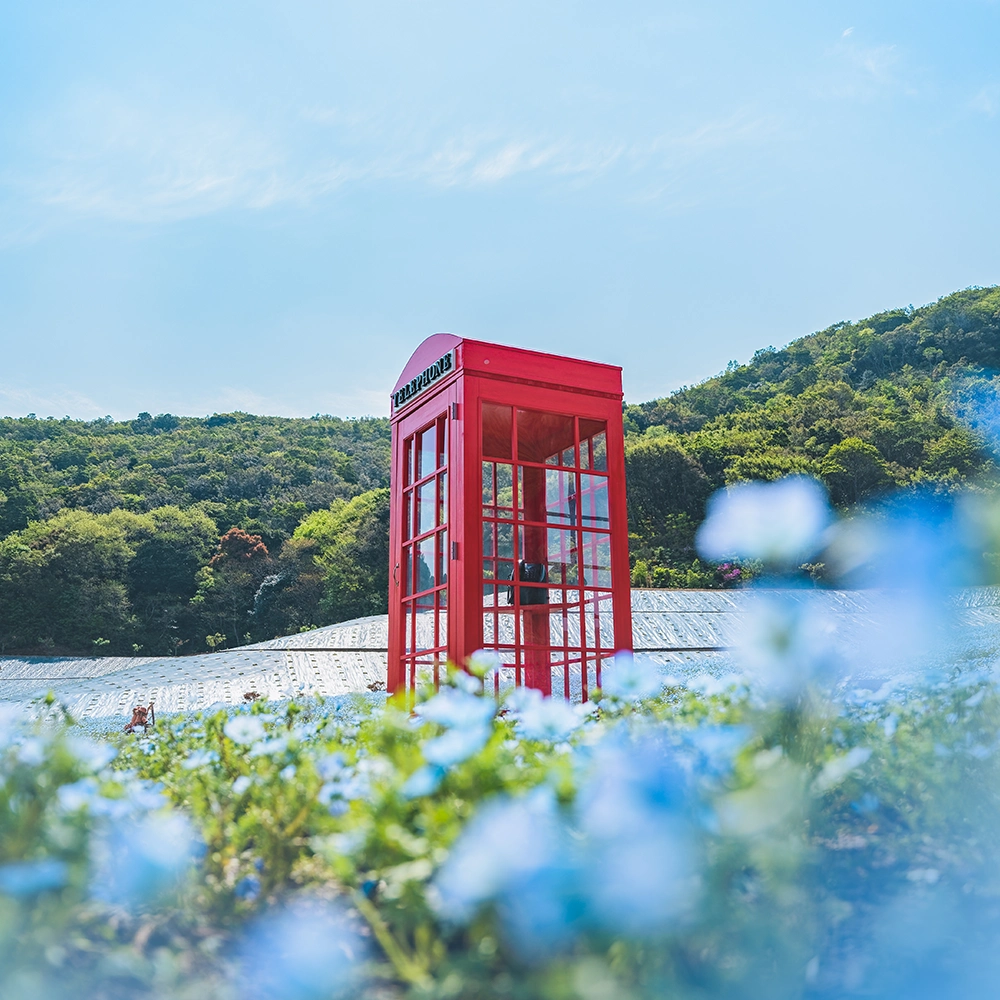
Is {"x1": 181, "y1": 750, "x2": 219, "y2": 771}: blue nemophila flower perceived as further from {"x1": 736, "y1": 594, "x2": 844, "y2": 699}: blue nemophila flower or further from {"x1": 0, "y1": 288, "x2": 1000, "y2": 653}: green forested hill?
{"x1": 0, "y1": 288, "x2": 1000, "y2": 653}: green forested hill

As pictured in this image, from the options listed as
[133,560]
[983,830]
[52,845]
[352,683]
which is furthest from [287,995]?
[133,560]

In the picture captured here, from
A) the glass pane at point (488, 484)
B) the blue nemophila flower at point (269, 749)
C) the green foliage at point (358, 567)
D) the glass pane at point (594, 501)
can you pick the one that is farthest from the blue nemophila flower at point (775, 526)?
the green foliage at point (358, 567)

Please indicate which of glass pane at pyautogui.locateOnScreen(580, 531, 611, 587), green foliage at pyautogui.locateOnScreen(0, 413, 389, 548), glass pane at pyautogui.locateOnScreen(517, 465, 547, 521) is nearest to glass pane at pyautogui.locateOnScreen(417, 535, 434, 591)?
glass pane at pyautogui.locateOnScreen(517, 465, 547, 521)

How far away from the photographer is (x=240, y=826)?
1.65 meters

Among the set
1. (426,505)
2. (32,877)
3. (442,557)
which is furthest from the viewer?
(426,505)

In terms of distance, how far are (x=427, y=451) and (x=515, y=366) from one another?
33.3 inches

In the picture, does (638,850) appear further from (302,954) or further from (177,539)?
(177,539)

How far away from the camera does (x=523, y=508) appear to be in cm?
542

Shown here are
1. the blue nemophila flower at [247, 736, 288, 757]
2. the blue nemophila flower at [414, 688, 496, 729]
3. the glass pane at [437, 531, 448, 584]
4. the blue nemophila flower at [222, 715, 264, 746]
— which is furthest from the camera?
the glass pane at [437, 531, 448, 584]

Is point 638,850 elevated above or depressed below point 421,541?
below

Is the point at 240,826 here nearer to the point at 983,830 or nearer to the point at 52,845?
the point at 52,845

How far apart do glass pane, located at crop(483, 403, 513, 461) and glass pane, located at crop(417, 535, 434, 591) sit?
68 centimetres

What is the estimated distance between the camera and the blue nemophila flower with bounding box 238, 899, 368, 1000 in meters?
1.20

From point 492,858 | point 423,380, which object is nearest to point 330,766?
point 492,858
